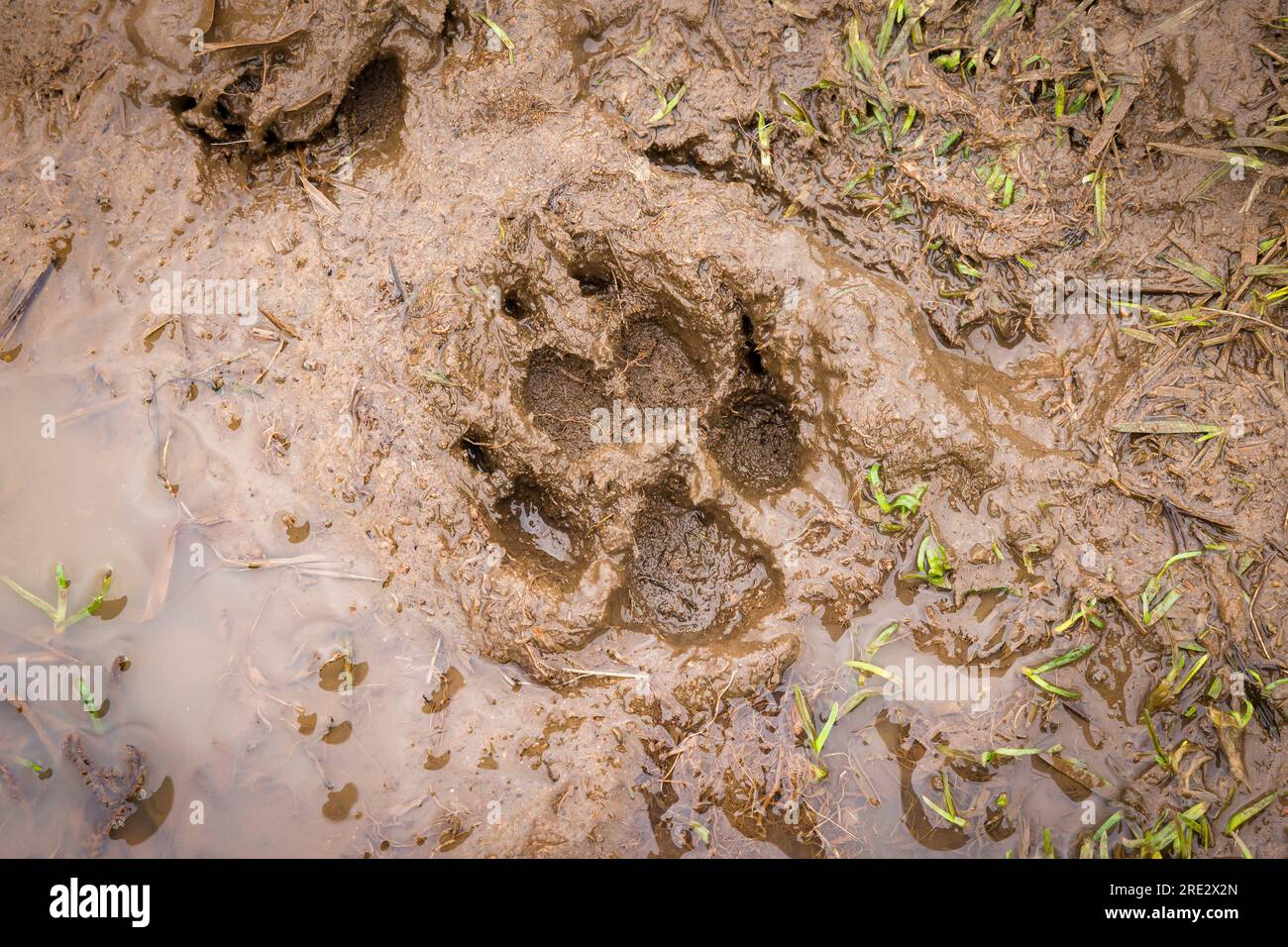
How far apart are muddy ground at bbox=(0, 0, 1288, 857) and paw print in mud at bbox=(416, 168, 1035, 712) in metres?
0.02

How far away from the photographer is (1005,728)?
3186mm

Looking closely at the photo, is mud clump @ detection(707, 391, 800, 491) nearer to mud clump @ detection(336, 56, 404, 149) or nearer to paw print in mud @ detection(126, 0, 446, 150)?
mud clump @ detection(336, 56, 404, 149)

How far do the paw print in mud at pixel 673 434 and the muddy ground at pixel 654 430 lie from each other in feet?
0.06

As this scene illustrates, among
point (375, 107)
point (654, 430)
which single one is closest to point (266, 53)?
point (375, 107)

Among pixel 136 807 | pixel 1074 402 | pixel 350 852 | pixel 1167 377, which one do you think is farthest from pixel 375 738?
pixel 1167 377

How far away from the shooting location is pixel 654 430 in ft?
10.8

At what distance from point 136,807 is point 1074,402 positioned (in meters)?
3.89

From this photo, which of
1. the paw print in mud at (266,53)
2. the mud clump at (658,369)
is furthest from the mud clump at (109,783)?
the paw print in mud at (266,53)

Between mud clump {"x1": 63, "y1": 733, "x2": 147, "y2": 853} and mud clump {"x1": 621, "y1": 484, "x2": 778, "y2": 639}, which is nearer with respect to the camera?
mud clump {"x1": 63, "y1": 733, "x2": 147, "y2": 853}

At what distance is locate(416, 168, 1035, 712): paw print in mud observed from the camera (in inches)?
127

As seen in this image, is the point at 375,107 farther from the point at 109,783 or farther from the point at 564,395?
the point at 109,783

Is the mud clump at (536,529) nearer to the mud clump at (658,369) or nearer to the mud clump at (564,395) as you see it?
the mud clump at (564,395)

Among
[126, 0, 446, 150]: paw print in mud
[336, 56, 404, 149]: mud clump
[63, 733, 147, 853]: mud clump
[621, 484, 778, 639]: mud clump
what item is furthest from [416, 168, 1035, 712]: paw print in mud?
[63, 733, 147, 853]: mud clump

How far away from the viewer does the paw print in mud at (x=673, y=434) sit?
10.6 feet
